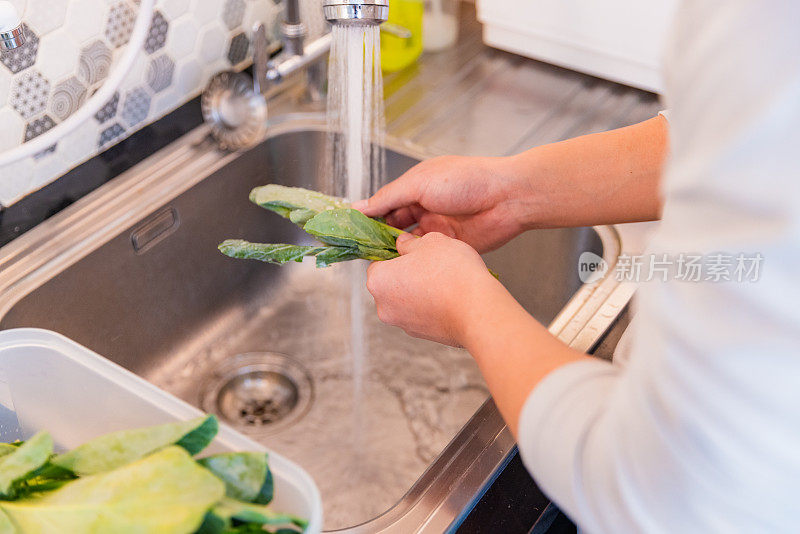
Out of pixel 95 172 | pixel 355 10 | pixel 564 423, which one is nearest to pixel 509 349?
pixel 564 423

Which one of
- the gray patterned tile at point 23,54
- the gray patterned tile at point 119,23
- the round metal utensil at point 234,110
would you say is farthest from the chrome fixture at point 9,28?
the round metal utensil at point 234,110

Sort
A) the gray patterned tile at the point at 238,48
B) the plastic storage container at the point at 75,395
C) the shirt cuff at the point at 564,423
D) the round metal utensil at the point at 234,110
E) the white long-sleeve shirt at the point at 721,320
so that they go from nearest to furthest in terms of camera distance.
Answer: the white long-sleeve shirt at the point at 721,320, the shirt cuff at the point at 564,423, the plastic storage container at the point at 75,395, the round metal utensil at the point at 234,110, the gray patterned tile at the point at 238,48

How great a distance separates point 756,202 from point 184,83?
0.92 meters

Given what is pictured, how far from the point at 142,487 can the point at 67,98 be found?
666 mm

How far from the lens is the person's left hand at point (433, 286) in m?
0.62

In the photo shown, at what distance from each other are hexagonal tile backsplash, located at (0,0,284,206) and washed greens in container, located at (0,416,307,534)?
52cm

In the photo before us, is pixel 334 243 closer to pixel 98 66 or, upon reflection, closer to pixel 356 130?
pixel 356 130

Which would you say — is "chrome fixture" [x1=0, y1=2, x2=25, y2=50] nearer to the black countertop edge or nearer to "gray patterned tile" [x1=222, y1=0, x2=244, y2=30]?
the black countertop edge

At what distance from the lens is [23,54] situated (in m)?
0.87

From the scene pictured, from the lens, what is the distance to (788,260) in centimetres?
36

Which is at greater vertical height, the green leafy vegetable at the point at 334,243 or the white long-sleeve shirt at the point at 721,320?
the white long-sleeve shirt at the point at 721,320

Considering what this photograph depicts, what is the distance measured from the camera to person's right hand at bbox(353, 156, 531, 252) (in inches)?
33.1

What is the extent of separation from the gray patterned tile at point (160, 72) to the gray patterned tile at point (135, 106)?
2 centimetres

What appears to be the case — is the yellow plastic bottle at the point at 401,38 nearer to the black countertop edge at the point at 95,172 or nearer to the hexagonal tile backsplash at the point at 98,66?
the hexagonal tile backsplash at the point at 98,66
